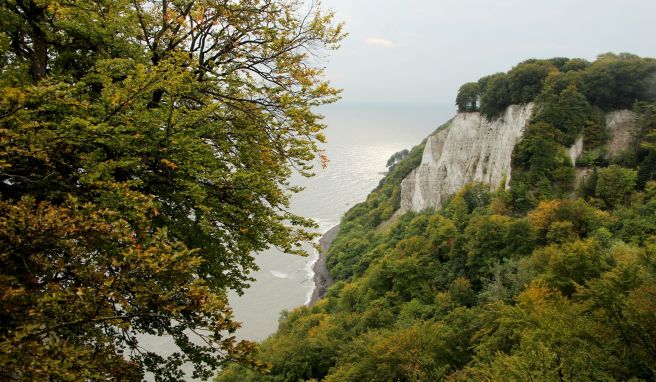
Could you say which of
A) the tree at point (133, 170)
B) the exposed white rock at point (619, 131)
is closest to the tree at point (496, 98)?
the exposed white rock at point (619, 131)

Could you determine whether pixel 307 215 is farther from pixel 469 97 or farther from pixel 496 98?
pixel 496 98

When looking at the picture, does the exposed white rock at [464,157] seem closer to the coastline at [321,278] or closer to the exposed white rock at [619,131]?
the exposed white rock at [619,131]

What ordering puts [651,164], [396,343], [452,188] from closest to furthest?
[396,343]
[651,164]
[452,188]

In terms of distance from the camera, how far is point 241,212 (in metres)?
8.16

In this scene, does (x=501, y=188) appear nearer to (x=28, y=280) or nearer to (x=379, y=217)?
(x=379, y=217)

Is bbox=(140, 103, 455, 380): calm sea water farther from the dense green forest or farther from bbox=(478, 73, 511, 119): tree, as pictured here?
bbox=(478, 73, 511, 119): tree

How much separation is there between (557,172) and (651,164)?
22.6ft

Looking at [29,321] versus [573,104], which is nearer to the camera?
[29,321]

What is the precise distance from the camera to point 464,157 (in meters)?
54.7

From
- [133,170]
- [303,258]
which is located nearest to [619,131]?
[303,258]

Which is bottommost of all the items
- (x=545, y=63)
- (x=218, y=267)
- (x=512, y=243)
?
(x=512, y=243)

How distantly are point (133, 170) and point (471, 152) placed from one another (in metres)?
52.0

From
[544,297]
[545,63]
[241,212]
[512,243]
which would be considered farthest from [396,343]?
[545,63]

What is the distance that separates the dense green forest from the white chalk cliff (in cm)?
140
